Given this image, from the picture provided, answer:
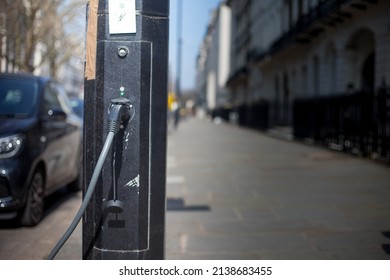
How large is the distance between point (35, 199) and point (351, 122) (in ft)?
31.8

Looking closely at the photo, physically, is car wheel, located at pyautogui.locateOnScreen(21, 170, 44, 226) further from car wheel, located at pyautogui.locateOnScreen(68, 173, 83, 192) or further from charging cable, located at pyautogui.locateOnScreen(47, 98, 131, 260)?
charging cable, located at pyautogui.locateOnScreen(47, 98, 131, 260)

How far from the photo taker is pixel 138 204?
1885mm

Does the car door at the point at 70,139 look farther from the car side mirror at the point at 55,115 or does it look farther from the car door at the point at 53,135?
the car side mirror at the point at 55,115

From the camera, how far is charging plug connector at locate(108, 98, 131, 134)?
176 cm

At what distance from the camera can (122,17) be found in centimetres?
184

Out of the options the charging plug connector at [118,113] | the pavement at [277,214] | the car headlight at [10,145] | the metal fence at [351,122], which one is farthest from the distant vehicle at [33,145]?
the metal fence at [351,122]

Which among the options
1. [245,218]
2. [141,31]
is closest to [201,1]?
[141,31]

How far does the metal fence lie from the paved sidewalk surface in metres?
1.27

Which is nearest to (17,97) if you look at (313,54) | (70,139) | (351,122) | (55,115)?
(55,115)

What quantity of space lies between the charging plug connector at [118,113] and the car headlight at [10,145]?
1.42 meters

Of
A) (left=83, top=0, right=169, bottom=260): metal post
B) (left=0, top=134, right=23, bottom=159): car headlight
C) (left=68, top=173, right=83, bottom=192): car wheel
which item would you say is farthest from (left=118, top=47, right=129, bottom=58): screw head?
(left=0, top=134, right=23, bottom=159): car headlight

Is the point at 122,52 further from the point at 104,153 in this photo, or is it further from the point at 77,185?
the point at 77,185

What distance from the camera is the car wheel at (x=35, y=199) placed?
3674mm
